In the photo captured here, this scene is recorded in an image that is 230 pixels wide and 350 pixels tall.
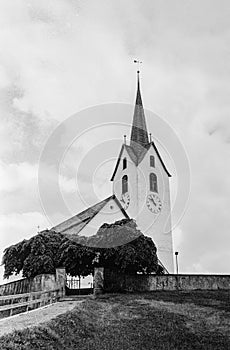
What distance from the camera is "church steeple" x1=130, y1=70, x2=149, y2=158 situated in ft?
179

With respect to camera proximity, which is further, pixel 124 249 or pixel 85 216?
pixel 85 216

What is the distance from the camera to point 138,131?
187 feet

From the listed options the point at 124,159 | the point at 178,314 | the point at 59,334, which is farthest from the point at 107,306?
the point at 124,159

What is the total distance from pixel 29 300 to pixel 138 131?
136ft

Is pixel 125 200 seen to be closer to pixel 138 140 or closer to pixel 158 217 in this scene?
pixel 158 217

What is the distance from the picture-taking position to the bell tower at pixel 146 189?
47250mm

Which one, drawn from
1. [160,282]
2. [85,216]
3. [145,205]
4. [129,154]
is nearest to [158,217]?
[145,205]

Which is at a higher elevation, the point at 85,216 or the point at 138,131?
the point at 138,131

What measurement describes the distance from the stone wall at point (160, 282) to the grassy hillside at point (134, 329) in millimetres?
6911

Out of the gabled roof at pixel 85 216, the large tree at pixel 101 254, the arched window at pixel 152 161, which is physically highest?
the arched window at pixel 152 161

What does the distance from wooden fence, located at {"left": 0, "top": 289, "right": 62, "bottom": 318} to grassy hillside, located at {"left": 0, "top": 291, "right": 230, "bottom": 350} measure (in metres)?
2.30

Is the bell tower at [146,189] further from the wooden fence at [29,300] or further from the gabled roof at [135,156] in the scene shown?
the wooden fence at [29,300]

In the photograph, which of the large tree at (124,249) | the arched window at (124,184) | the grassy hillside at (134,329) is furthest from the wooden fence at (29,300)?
the arched window at (124,184)

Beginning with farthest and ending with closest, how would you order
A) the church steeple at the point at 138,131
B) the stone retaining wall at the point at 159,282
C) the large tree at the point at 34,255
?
the church steeple at the point at 138,131 < the large tree at the point at 34,255 < the stone retaining wall at the point at 159,282
